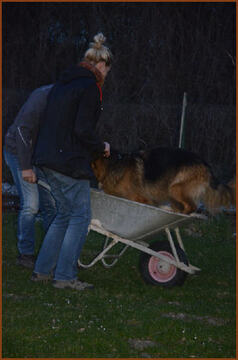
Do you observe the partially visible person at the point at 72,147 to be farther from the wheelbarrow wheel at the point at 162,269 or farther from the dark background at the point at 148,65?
the dark background at the point at 148,65

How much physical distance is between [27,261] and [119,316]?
1.54 m

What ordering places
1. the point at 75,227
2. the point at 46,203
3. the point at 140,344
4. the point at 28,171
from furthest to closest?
the point at 46,203
the point at 28,171
the point at 75,227
the point at 140,344

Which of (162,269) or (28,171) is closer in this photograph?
(28,171)

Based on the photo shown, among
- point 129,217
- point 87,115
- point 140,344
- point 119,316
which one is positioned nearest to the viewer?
point 140,344

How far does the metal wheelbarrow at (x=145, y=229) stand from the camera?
4223mm

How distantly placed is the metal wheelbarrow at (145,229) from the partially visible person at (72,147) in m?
0.30

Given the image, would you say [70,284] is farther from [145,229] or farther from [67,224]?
[145,229]

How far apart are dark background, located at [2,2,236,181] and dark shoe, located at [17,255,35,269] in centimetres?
533

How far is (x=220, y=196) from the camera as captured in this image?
4.57m

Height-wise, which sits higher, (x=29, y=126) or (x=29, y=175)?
(x=29, y=126)

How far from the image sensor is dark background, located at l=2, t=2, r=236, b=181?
9.85 metres

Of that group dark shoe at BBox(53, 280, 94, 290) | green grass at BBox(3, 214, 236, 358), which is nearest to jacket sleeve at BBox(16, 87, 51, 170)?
dark shoe at BBox(53, 280, 94, 290)

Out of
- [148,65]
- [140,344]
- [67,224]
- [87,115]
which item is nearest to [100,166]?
[67,224]

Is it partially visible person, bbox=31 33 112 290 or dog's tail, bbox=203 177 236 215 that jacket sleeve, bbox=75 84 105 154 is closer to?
partially visible person, bbox=31 33 112 290
